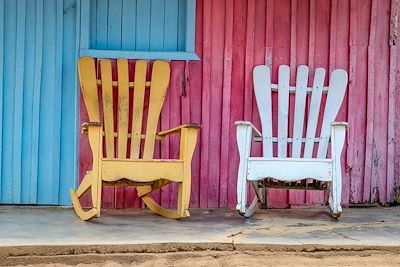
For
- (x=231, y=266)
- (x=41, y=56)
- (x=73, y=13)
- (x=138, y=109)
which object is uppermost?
(x=73, y=13)

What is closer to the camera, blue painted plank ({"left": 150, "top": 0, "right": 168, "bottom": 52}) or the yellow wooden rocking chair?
the yellow wooden rocking chair

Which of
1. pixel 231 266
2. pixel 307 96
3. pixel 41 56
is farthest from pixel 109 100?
pixel 231 266

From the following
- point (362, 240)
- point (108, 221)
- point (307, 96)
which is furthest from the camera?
point (307, 96)

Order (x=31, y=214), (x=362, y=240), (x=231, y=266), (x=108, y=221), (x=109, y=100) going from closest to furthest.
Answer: (x=231, y=266) < (x=362, y=240) < (x=108, y=221) < (x=31, y=214) < (x=109, y=100)

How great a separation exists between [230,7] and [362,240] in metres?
2.29

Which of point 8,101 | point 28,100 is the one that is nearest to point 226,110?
point 28,100

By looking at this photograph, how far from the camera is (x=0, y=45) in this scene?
15.4 feet

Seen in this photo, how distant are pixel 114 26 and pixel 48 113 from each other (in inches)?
33.1

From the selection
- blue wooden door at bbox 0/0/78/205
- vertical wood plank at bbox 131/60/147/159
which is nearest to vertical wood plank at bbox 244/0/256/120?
vertical wood plank at bbox 131/60/147/159

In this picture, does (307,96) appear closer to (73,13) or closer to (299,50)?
(299,50)

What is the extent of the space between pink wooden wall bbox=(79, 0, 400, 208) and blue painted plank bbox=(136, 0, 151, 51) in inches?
12.0

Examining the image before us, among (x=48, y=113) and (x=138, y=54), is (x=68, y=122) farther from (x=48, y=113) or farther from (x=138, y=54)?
(x=138, y=54)

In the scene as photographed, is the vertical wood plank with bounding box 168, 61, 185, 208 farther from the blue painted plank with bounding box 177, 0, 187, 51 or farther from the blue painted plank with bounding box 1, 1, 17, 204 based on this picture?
the blue painted plank with bounding box 1, 1, 17, 204

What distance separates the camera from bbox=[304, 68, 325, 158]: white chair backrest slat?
15.4ft
